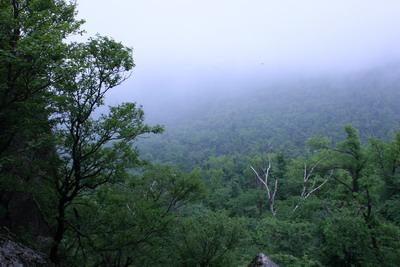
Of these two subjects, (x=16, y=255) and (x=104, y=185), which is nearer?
(x=16, y=255)

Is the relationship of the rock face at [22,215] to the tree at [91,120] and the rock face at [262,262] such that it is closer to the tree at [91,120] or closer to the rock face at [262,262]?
the tree at [91,120]

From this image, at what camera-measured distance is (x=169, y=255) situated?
1434 cm

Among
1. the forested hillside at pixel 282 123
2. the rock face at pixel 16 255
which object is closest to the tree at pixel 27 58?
the rock face at pixel 16 255

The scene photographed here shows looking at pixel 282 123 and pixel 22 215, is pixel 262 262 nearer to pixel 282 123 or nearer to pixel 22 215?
pixel 22 215

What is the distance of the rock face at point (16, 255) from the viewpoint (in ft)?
19.1

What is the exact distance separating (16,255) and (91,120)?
4.04m

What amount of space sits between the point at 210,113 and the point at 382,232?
18139 cm

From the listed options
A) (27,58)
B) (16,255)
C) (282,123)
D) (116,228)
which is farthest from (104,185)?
(282,123)

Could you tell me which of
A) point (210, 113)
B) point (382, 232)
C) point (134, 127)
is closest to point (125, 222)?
point (134, 127)

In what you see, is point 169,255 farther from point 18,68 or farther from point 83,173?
point 18,68

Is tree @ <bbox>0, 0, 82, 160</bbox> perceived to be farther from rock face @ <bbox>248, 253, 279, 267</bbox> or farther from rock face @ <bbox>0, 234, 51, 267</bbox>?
rock face @ <bbox>248, 253, 279, 267</bbox>

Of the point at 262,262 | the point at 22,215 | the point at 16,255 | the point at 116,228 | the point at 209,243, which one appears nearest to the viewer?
the point at 16,255

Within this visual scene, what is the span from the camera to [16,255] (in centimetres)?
621

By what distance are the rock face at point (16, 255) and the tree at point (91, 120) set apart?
141 cm
